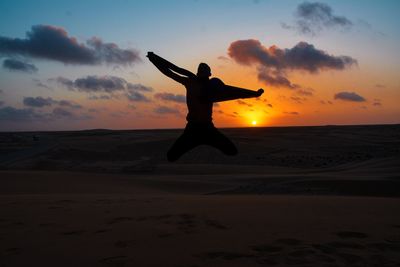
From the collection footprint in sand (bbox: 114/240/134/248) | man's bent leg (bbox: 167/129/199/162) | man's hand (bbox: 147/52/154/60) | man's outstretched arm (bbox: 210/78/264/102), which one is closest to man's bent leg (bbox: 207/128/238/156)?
man's bent leg (bbox: 167/129/199/162)

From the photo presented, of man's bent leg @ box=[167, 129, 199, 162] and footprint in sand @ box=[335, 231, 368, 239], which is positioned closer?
man's bent leg @ box=[167, 129, 199, 162]

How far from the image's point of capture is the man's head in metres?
5.08

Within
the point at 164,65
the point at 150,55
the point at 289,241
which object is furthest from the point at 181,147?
the point at 289,241

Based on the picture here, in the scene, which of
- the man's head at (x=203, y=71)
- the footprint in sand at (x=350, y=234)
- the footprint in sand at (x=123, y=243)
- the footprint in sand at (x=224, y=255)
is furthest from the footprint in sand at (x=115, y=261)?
the footprint in sand at (x=350, y=234)

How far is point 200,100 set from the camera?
5.02 meters

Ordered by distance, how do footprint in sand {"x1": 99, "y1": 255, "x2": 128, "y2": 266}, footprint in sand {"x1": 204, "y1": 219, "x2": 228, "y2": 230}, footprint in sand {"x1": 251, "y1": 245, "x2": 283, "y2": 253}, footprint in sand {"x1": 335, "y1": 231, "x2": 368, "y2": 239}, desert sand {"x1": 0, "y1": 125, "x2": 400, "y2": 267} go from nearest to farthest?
footprint in sand {"x1": 99, "y1": 255, "x2": 128, "y2": 266} → desert sand {"x1": 0, "y1": 125, "x2": 400, "y2": 267} → footprint in sand {"x1": 251, "y1": 245, "x2": 283, "y2": 253} → footprint in sand {"x1": 335, "y1": 231, "x2": 368, "y2": 239} → footprint in sand {"x1": 204, "y1": 219, "x2": 228, "y2": 230}

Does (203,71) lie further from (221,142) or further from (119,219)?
(119,219)

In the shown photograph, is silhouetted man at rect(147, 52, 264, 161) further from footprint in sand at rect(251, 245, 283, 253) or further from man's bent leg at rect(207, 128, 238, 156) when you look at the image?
footprint in sand at rect(251, 245, 283, 253)

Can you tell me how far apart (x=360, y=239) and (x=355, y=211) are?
2474 millimetres

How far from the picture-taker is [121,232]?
6844 millimetres

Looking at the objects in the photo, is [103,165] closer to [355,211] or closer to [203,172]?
[203,172]

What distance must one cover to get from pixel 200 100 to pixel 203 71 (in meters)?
0.34

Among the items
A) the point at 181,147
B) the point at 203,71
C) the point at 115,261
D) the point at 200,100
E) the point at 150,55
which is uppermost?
the point at 150,55

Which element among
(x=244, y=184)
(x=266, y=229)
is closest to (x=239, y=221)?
(x=266, y=229)
